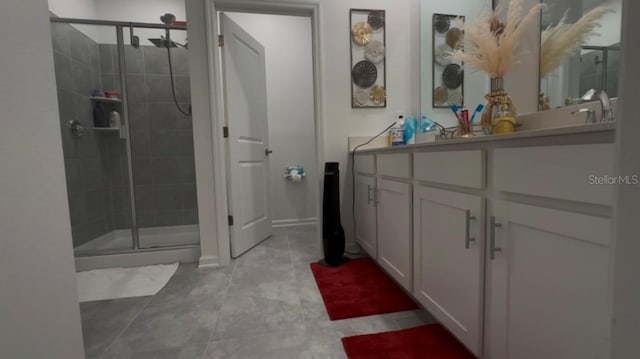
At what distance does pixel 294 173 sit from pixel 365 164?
1.29m

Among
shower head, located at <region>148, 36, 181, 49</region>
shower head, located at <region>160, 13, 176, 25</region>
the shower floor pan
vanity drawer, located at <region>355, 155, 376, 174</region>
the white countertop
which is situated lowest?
the shower floor pan

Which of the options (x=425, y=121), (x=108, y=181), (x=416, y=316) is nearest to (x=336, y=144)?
(x=425, y=121)

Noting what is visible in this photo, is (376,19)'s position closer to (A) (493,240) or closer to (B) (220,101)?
(B) (220,101)

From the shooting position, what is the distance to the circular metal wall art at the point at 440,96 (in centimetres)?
213

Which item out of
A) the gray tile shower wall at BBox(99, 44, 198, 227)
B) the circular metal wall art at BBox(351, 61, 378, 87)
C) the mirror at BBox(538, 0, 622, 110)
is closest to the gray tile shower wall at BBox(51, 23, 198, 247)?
the gray tile shower wall at BBox(99, 44, 198, 227)

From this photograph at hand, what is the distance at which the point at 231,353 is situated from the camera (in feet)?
3.88

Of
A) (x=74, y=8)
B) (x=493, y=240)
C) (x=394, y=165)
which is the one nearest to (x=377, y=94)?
(x=394, y=165)

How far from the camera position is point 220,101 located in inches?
85.1

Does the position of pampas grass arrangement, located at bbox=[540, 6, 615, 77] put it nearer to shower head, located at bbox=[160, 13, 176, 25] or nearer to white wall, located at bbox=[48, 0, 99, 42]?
shower head, located at bbox=[160, 13, 176, 25]

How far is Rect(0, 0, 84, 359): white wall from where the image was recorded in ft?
2.18

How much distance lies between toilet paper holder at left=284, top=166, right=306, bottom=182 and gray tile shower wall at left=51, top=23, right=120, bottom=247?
1737 mm

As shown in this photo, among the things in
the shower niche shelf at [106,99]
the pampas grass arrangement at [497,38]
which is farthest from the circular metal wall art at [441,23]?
the shower niche shelf at [106,99]

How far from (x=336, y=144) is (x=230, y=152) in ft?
2.87

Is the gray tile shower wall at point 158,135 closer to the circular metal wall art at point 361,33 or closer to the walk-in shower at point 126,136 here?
the walk-in shower at point 126,136
